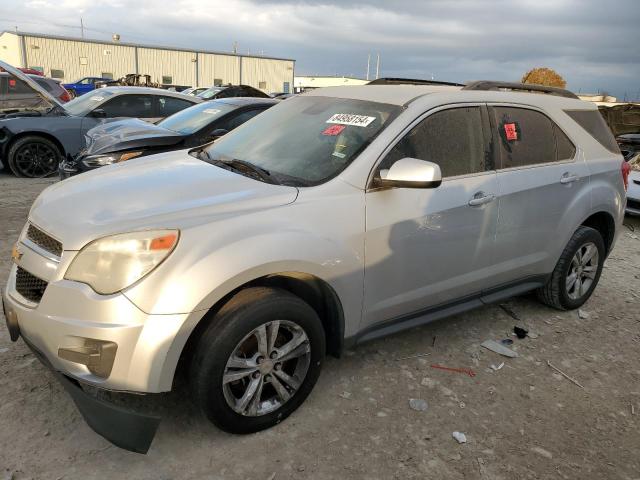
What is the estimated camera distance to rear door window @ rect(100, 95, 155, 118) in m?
8.91

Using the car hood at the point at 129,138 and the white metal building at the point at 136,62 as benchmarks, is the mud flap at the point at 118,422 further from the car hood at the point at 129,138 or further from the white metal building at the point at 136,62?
the white metal building at the point at 136,62

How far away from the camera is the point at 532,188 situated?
11.7ft

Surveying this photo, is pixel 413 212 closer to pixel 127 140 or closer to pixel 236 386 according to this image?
pixel 236 386

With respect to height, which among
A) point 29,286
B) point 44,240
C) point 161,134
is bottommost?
point 29,286

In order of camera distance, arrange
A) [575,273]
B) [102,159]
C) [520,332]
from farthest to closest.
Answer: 1. [102,159]
2. [575,273]
3. [520,332]

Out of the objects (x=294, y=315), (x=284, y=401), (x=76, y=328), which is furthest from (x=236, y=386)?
(x=76, y=328)

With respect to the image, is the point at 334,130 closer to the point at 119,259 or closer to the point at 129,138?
the point at 119,259

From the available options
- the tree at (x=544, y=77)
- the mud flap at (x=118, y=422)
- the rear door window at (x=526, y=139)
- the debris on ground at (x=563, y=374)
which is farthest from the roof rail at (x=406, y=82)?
the tree at (x=544, y=77)

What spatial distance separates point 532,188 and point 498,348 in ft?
3.79

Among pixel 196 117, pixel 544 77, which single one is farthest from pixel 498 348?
pixel 544 77

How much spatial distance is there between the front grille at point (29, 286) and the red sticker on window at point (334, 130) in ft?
5.68

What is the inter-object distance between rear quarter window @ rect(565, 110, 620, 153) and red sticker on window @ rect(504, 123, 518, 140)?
738 mm

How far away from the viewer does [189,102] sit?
9555 mm

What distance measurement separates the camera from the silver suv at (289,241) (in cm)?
221
